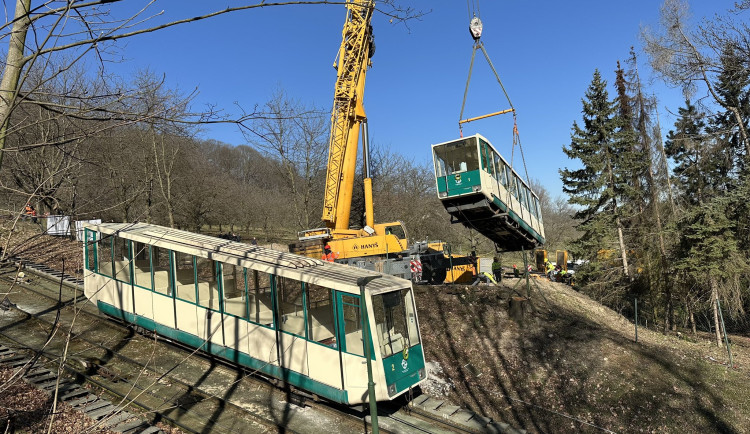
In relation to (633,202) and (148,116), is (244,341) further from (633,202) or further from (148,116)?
(633,202)

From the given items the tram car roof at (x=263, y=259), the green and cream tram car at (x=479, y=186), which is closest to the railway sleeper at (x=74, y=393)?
the tram car roof at (x=263, y=259)

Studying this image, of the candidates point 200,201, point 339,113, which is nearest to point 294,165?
point 200,201

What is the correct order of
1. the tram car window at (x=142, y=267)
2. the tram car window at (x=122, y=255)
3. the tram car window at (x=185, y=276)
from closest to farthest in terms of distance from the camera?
the tram car window at (x=185, y=276), the tram car window at (x=142, y=267), the tram car window at (x=122, y=255)

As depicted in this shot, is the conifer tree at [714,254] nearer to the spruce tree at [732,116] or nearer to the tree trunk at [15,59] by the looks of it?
the spruce tree at [732,116]

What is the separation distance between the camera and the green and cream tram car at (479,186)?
42.1 feet

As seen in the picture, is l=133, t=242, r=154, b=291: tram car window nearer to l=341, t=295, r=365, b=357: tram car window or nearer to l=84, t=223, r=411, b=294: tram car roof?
l=84, t=223, r=411, b=294: tram car roof

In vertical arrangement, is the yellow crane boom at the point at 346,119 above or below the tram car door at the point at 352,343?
above

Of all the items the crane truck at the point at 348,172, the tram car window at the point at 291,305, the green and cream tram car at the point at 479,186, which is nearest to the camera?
the tram car window at the point at 291,305

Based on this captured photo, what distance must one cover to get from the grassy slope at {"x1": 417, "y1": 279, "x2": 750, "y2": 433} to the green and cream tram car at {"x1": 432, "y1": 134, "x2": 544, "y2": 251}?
2.98 m

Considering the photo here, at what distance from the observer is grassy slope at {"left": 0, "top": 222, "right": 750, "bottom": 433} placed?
9430mm

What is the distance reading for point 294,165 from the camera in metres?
31.9

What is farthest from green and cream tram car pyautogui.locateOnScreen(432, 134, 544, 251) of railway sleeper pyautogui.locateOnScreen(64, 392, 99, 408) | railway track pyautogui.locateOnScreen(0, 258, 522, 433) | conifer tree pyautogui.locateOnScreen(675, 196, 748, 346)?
railway sleeper pyautogui.locateOnScreen(64, 392, 99, 408)

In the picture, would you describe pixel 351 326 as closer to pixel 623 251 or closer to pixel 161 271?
pixel 161 271

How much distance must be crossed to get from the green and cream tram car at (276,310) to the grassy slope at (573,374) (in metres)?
3.38
